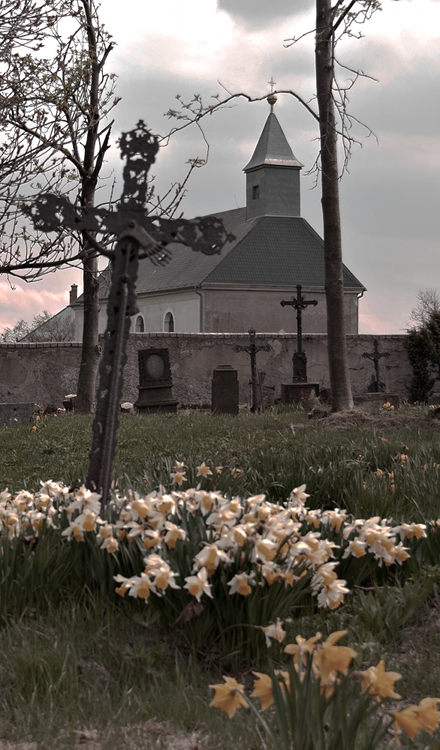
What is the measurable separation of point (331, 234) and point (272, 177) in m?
30.8

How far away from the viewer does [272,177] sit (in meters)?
41.2

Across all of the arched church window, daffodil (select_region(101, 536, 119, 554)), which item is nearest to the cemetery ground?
daffodil (select_region(101, 536, 119, 554))

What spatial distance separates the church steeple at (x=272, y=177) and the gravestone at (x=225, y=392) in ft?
90.8

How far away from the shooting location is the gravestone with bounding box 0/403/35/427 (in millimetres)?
12336

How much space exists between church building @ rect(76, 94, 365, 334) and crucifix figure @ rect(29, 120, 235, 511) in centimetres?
2875

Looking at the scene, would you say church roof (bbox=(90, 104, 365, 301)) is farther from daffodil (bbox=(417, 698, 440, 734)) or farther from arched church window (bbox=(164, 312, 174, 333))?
daffodil (bbox=(417, 698, 440, 734))

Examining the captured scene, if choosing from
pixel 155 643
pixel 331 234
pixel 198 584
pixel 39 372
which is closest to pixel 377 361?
pixel 39 372

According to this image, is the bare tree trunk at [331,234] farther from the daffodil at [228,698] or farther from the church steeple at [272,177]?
the church steeple at [272,177]

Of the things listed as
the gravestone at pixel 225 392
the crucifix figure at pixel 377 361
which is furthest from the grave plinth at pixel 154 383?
the crucifix figure at pixel 377 361

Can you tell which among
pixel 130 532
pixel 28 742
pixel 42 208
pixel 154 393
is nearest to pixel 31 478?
pixel 42 208

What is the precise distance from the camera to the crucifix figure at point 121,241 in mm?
3742

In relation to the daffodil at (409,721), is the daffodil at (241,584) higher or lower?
higher

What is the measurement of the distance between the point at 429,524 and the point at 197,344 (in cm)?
1650

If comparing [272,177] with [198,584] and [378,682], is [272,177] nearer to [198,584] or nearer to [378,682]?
[198,584]
